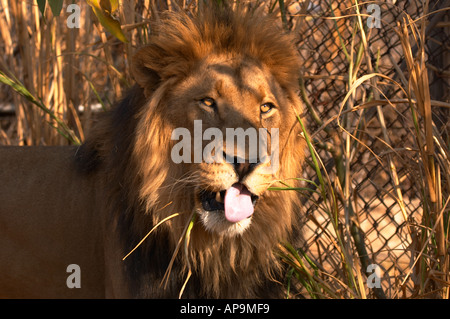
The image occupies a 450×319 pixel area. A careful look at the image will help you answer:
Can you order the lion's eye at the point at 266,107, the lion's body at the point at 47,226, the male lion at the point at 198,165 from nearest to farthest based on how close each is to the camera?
the male lion at the point at 198,165 → the lion's eye at the point at 266,107 → the lion's body at the point at 47,226

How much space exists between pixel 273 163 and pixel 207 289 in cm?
72

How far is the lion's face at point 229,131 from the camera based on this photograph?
2.61 m

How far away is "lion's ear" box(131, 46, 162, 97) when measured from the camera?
2994 millimetres

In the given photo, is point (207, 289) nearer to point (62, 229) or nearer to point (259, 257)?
point (259, 257)

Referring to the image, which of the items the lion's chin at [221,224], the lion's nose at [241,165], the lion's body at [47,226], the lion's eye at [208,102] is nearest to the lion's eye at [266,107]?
the lion's eye at [208,102]

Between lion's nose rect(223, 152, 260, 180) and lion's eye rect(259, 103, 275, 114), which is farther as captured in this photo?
lion's eye rect(259, 103, 275, 114)

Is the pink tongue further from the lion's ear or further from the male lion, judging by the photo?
the lion's ear

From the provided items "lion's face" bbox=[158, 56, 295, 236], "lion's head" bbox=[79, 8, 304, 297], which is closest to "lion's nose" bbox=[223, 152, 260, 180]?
"lion's face" bbox=[158, 56, 295, 236]

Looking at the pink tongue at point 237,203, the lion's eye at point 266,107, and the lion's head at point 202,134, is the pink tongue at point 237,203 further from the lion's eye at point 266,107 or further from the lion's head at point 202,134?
the lion's eye at point 266,107

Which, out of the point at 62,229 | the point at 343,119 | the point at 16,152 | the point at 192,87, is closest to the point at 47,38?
the point at 16,152

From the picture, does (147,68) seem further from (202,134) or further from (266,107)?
(266,107)

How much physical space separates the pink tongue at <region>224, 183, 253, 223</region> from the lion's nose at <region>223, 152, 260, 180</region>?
6cm

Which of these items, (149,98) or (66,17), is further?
(66,17)

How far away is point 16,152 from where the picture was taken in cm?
379
